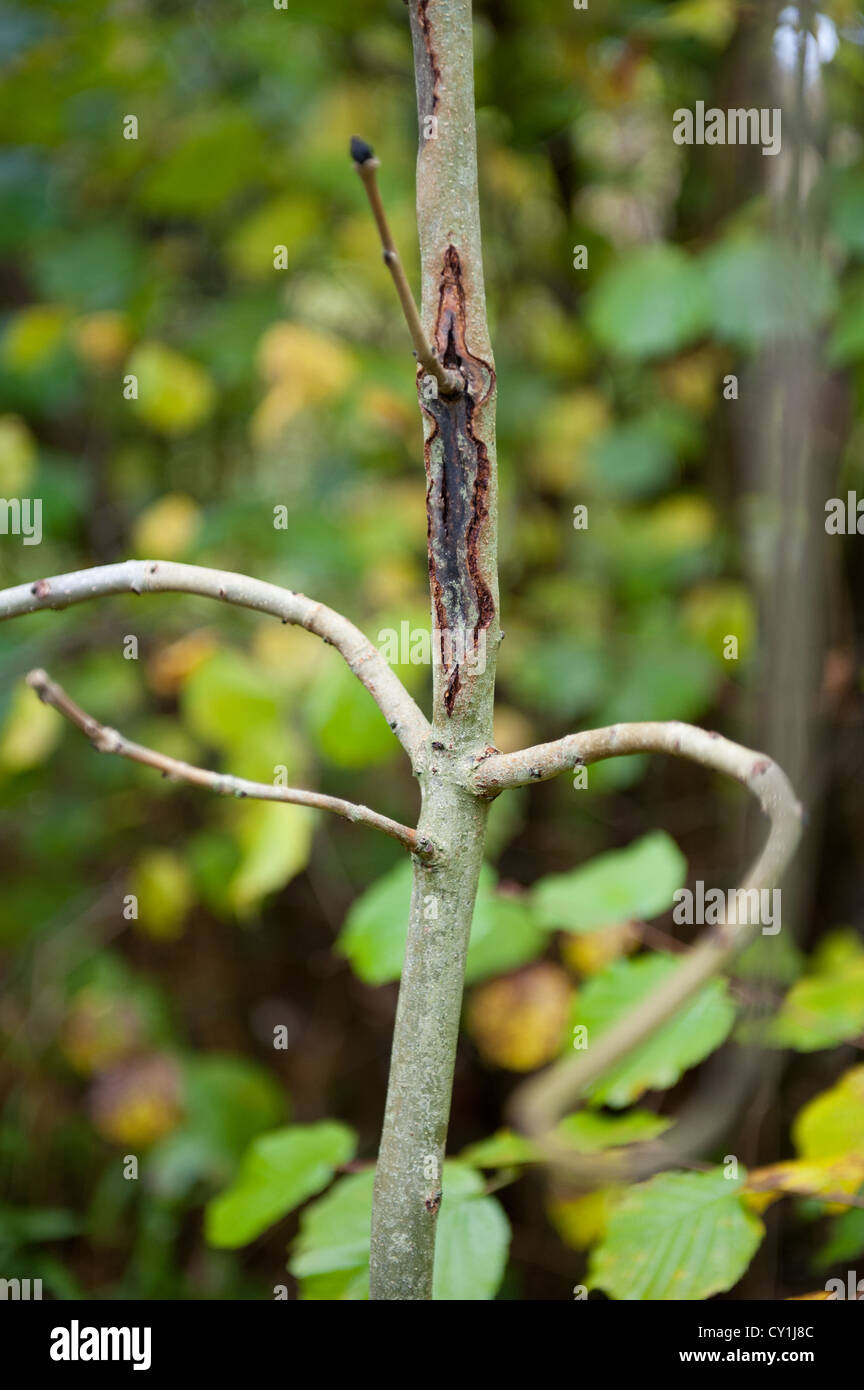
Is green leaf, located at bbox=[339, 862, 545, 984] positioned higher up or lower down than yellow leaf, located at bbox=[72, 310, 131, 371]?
lower down

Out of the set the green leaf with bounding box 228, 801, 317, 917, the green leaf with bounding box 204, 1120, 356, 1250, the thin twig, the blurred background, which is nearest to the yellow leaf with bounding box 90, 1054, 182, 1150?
the blurred background

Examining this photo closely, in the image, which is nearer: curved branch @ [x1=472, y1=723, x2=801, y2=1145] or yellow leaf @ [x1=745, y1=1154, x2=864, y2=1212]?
curved branch @ [x1=472, y1=723, x2=801, y2=1145]

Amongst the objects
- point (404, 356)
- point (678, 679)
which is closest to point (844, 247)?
point (678, 679)

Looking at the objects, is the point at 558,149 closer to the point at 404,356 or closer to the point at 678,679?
the point at 404,356

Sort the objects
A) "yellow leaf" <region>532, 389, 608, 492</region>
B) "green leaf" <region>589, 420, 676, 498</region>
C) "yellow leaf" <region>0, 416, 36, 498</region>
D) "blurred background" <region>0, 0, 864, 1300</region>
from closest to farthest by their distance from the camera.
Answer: "blurred background" <region>0, 0, 864, 1300</region>
"yellow leaf" <region>0, 416, 36, 498</region>
"green leaf" <region>589, 420, 676, 498</region>
"yellow leaf" <region>532, 389, 608, 492</region>

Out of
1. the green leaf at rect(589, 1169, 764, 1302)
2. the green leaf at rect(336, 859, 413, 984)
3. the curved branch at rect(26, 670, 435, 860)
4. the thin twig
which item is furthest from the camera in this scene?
the green leaf at rect(336, 859, 413, 984)

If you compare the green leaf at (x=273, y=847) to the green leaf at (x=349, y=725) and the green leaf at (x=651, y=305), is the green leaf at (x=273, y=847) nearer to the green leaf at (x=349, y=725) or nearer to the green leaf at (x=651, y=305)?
the green leaf at (x=349, y=725)

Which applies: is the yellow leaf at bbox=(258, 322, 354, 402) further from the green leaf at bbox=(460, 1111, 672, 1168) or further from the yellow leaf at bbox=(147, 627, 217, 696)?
the green leaf at bbox=(460, 1111, 672, 1168)

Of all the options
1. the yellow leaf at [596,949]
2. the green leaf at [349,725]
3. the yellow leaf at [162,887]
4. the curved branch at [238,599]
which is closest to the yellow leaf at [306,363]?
the green leaf at [349,725]
